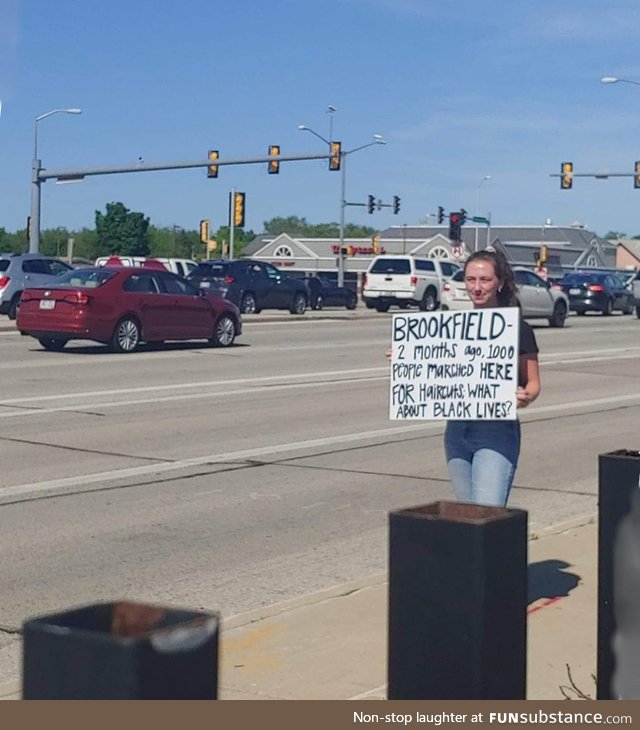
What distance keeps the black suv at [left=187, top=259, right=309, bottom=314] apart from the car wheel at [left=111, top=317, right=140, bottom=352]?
14.7 m

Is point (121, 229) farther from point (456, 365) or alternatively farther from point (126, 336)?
point (456, 365)

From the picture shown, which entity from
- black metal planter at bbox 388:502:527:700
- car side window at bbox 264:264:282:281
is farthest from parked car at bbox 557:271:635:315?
black metal planter at bbox 388:502:527:700

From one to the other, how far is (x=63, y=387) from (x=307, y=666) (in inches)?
484

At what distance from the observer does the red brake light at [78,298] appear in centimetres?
2256

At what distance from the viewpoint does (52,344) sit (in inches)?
939

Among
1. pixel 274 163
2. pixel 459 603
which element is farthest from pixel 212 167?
pixel 459 603

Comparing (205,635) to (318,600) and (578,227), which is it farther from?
(578,227)

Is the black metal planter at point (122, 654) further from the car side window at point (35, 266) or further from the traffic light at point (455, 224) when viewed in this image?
the traffic light at point (455, 224)

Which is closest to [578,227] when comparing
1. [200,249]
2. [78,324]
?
[200,249]

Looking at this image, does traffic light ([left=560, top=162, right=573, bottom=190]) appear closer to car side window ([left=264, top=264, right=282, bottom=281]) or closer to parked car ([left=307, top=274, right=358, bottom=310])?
parked car ([left=307, top=274, right=358, bottom=310])

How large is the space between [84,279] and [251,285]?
632 inches

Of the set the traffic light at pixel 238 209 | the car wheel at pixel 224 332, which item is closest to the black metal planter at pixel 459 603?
the car wheel at pixel 224 332

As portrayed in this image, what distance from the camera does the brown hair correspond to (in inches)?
261

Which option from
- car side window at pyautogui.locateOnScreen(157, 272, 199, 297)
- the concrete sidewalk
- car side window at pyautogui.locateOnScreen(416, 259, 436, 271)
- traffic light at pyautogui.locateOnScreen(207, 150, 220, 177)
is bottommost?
the concrete sidewalk
